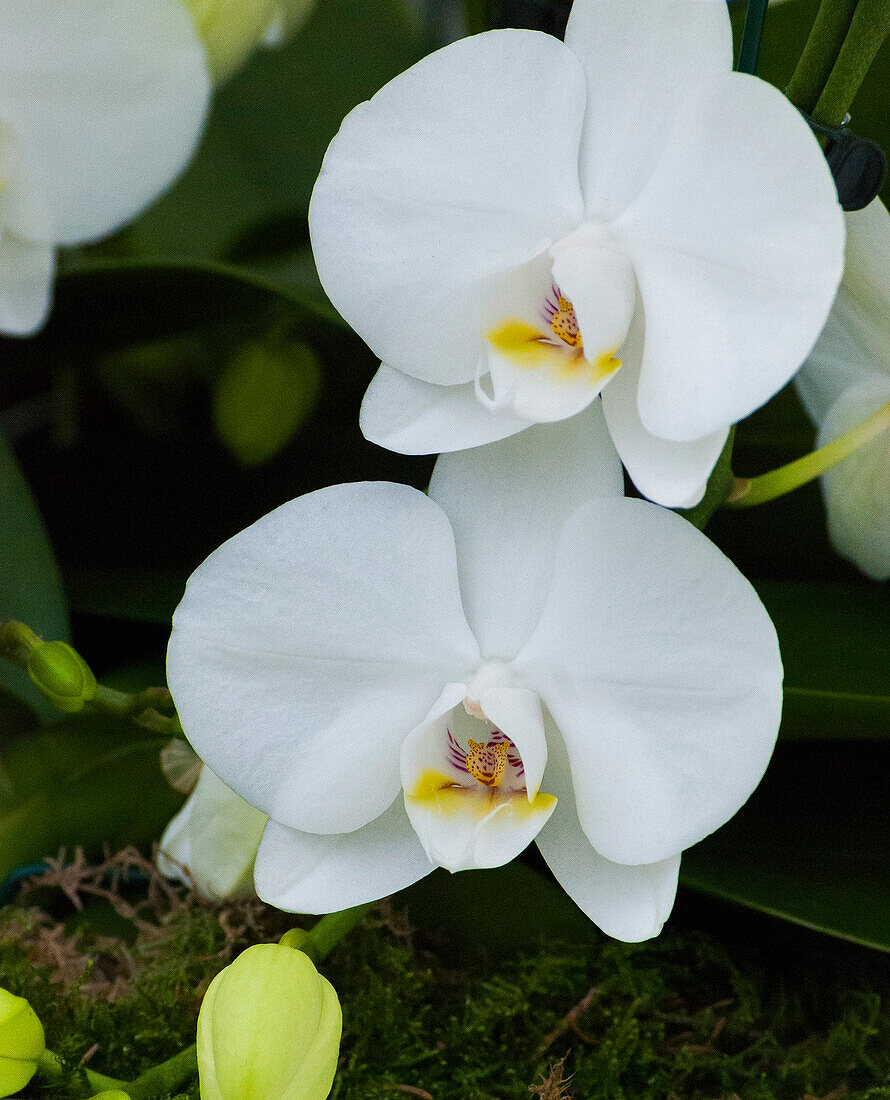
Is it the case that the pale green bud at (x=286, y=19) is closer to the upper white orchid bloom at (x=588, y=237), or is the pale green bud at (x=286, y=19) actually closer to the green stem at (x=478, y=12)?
the green stem at (x=478, y=12)

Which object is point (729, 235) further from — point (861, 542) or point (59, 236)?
point (59, 236)

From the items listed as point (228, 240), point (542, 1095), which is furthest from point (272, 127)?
point (542, 1095)

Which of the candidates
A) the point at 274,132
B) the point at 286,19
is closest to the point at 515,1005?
the point at 286,19

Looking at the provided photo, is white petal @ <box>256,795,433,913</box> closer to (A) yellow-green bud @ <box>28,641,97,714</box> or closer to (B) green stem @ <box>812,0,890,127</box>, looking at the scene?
(A) yellow-green bud @ <box>28,641,97,714</box>

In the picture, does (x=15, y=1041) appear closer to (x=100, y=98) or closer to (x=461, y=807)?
(x=461, y=807)

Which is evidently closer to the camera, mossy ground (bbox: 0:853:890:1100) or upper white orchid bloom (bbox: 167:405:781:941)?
upper white orchid bloom (bbox: 167:405:781:941)

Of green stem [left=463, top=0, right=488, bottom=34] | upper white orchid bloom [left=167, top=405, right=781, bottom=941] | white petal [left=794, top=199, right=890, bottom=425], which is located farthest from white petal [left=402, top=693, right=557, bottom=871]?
green stem [left=463, top=0, right=488, bottom=34]
